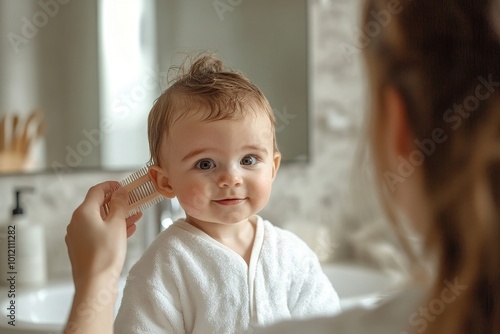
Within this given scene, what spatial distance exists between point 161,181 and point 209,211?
0.05 metres

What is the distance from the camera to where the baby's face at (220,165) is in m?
0.57

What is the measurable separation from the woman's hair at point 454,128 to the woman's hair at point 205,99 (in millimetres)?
159

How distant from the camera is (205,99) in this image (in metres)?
0.57

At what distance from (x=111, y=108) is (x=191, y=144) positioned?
1.83 feet

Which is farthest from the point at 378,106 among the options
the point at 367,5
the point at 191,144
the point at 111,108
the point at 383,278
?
the point at 111,108

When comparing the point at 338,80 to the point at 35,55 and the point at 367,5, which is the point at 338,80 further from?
the point at 367,5

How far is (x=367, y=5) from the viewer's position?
0.46 m

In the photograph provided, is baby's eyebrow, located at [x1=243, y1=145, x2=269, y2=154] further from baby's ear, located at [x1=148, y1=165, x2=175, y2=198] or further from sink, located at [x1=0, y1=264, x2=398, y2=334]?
sink, located at [x1=0, y1=264, x2=398, y2=334]

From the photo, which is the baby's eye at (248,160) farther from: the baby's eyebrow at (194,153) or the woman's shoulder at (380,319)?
the woman's shoulder at (380,319)

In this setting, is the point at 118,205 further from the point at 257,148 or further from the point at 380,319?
the point at 380,319

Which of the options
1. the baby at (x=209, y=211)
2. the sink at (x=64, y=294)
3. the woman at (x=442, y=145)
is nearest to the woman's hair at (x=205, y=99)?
the baby at (x=209, y=211)

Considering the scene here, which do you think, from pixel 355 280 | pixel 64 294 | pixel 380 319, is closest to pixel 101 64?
pixel 64 294

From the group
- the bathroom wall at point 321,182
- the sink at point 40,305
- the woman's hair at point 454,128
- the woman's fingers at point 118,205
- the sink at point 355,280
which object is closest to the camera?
the woman's hair at point 454,128

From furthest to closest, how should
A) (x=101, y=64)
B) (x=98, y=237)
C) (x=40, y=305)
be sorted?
1. (x=101, y=64)
2. (x=40, y=305)
3. (x=98, y=237)
